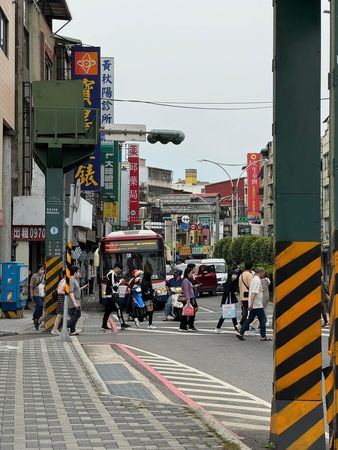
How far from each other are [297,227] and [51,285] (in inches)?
613

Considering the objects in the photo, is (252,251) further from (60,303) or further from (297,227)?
(297,227)

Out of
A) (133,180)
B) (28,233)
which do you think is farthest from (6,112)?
(133,180)

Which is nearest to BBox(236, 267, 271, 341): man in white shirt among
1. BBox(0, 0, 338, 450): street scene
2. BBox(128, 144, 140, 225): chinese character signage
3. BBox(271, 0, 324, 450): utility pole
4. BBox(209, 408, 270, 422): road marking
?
BBox(0, 0, 338, 450): street scene

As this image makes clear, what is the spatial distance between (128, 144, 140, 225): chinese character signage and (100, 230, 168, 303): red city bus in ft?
152

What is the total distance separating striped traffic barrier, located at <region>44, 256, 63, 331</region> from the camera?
21.9 m

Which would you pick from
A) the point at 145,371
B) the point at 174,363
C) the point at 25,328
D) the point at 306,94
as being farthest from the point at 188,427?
the point at 25,328

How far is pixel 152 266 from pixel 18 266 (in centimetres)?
713

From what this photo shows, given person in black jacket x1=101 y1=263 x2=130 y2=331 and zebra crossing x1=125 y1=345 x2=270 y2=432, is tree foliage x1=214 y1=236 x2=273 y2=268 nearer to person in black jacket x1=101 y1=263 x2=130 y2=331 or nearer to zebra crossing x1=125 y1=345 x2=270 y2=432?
person in black jacket x1=101 y1=263 x2=130 y2=331

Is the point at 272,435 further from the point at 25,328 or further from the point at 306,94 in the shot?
the point at 25,328

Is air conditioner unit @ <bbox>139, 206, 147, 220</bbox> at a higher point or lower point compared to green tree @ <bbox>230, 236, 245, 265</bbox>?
higher

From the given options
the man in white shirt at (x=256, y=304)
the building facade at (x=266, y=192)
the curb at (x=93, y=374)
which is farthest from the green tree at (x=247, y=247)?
the curb at (x=93, y=374)

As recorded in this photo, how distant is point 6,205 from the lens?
35844mm

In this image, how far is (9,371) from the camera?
1306cm

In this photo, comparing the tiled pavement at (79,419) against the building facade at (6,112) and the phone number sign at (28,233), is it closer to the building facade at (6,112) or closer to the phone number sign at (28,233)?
the building facade at (6,112)
